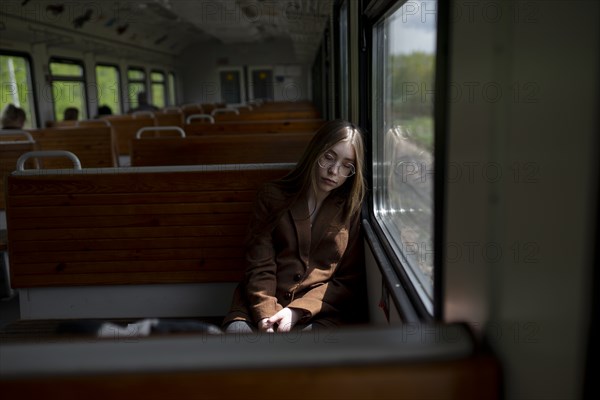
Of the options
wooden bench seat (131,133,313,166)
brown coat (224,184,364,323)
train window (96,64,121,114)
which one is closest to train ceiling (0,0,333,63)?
train window (96,64,121,114)

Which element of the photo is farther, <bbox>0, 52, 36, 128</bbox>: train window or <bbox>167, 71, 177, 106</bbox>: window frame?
<bbox>167, 71, 177, 106</bbox>: window frame

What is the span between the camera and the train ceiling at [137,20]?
6.87m

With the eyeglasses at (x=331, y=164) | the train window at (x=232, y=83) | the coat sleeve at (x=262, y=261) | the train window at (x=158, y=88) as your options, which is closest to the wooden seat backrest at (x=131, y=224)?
the coat sleeve at (x=262, y=261)

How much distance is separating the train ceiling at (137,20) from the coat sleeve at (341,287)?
2892 millimetres

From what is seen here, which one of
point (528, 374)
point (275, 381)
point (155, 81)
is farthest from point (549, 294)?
point (155, 81)

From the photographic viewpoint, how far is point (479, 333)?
838 mm

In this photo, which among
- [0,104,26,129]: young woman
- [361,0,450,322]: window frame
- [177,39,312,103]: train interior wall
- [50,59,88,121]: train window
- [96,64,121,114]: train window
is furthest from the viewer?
[177,39,312,103]: train interior wall

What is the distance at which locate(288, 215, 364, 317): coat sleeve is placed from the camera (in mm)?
1821

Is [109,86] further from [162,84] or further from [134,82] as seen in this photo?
[162,84]

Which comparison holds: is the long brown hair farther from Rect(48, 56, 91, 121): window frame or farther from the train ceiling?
Rect(48, 56, 91, 121): window frame

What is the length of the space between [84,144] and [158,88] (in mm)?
11297

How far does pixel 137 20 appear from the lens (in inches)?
451

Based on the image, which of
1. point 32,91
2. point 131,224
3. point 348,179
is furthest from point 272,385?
point 32,91

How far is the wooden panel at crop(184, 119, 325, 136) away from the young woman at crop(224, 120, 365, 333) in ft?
8.81
